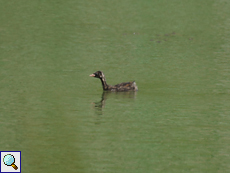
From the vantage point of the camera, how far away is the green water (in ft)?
56.4

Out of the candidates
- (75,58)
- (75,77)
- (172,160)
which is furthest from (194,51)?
(172,160)

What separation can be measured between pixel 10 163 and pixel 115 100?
1173 cm

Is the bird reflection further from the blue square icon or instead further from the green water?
the blue square icon

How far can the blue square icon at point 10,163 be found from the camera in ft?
50.0

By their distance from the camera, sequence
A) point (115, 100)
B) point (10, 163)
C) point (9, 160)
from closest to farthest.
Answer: point (10, 163), point (9, 160), point (115, 100)

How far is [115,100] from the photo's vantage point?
26734 mm

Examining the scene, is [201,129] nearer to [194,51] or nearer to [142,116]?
[142,116]

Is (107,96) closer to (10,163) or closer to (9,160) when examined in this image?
(9,160)

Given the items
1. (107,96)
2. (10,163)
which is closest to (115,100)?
(107,96)

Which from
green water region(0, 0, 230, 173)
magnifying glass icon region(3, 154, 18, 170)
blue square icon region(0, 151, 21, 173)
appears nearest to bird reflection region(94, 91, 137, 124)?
green water region(0, 0, 230, 173)

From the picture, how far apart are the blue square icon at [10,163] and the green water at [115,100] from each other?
0.32 m

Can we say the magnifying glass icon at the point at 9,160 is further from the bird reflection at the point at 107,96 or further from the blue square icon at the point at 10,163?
the bird reflection at the point at 107,96

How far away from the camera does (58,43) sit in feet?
196

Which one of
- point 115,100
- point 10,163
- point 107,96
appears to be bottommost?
point 10,163
